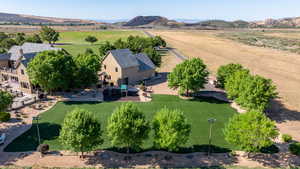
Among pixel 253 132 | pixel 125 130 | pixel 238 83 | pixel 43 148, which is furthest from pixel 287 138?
pixel 43 148

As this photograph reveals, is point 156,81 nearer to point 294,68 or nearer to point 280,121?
point 280,121

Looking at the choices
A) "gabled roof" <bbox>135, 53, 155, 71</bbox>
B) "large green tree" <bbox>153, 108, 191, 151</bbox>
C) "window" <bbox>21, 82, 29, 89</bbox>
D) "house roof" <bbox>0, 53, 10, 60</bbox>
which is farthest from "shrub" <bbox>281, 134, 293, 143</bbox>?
"house roof" <bbox>0, 53, 10, 60</bbox>

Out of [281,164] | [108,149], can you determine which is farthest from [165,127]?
[281,164]

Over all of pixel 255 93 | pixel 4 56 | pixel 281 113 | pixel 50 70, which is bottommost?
pixel 281 113

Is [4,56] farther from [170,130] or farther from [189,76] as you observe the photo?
[170,130]

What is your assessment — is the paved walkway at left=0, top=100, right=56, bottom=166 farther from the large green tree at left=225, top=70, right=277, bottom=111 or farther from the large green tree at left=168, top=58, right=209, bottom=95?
the large green tree at left=225, top=70, right=277, bottom=111

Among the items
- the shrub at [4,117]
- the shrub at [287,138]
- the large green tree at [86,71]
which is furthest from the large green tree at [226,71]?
the shrub at [4,117]
